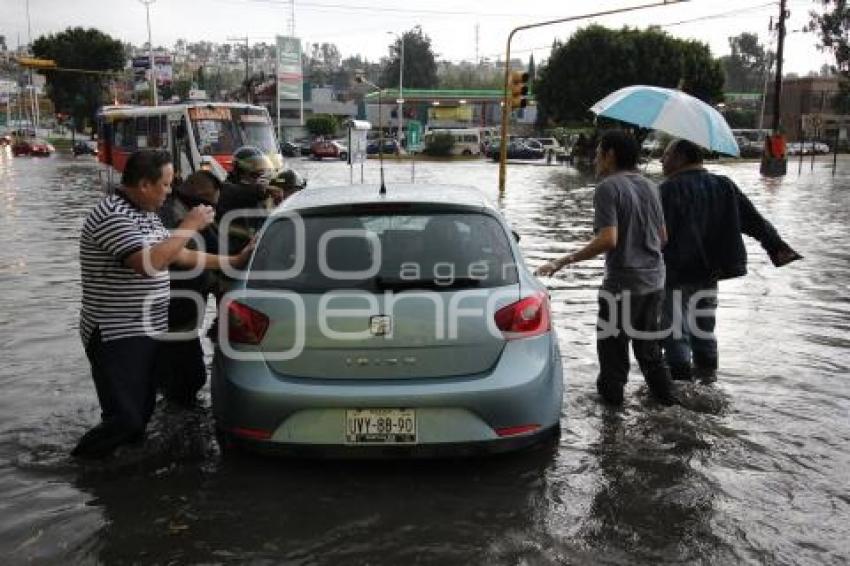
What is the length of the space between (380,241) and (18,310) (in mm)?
5968

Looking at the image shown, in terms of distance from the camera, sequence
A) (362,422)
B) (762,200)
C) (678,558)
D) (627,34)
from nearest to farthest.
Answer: (678,558) → (362,422) → (762,200) → (627,34)

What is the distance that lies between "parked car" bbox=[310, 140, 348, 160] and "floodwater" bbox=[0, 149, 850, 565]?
1902 inches

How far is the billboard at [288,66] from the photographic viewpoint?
6009cm

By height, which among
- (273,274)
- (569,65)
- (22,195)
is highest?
(569,65)

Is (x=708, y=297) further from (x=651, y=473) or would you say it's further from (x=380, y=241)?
(x=380, y=241)

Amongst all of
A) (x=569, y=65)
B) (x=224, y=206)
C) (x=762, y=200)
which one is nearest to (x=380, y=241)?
(x=224, y=206)

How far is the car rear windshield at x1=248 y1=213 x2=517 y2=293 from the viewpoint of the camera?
413cm

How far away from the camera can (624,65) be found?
5894cm

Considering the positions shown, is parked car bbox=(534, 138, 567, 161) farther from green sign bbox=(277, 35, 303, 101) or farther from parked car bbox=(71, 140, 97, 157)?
parked car bbox=(71, 140, 97, 157)

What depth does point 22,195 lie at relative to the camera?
23.6 metres

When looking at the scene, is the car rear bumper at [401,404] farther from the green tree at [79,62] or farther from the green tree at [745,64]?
the green tree at [745,64]

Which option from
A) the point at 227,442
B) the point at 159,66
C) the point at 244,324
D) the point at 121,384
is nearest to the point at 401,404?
the point at 244,324

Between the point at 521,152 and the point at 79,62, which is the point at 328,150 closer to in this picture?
the point at 521,152

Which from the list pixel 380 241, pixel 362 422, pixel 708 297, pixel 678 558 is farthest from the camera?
pixel 708 297
